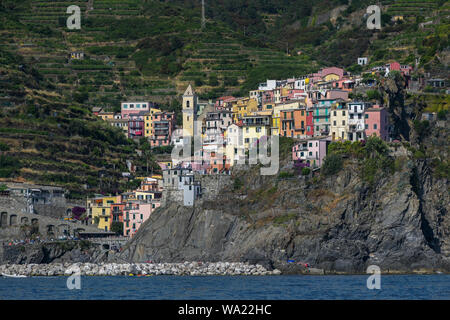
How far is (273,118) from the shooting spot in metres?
105

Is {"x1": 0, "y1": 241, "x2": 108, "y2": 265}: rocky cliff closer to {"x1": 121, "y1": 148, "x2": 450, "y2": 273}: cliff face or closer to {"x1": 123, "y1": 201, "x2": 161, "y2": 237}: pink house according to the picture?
{"x1": 123, "y1": 201, "x2": 161, "y2": 237}: pink house

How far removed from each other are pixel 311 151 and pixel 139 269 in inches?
864

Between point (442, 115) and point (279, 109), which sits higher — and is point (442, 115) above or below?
below

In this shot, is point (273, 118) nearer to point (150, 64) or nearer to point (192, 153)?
point (192, 153)

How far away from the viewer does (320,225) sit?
281ft

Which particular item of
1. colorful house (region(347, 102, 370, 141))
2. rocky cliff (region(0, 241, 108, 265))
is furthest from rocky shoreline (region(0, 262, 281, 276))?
colorful house (region(347, 102, 370, 141))

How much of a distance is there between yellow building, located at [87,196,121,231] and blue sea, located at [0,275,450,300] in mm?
27805

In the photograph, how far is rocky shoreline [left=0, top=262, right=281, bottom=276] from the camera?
3322 inches

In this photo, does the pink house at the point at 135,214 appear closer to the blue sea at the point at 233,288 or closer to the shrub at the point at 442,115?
the blue sea at the point at 233,288

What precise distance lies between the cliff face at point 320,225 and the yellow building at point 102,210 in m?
15.2

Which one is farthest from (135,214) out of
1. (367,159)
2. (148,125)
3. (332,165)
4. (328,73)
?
(148,125)

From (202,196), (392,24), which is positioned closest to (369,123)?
(202,196)

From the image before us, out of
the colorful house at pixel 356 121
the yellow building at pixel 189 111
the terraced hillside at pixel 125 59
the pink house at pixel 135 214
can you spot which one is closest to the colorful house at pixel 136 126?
the terraced hillside at pixel 125 59

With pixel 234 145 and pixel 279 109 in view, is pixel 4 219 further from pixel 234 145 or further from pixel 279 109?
pixel 279 109
